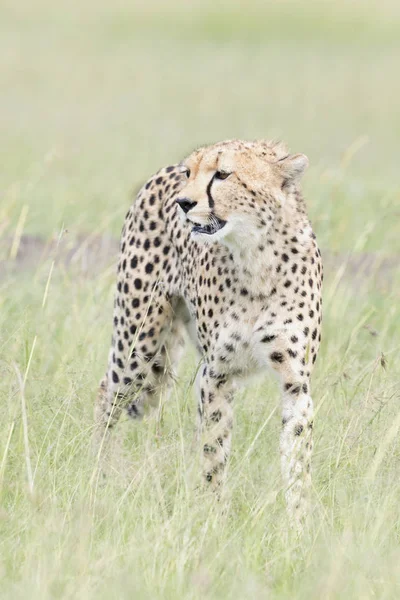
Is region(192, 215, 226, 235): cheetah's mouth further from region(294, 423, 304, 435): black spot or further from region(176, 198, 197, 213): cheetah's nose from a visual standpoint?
region(294, 423, 304, 435): black spot

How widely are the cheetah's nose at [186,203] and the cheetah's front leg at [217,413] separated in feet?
1.72

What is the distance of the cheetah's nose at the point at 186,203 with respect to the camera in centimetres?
324

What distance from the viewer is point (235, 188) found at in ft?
10.9

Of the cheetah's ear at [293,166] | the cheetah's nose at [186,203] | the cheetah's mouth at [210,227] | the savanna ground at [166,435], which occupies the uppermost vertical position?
the cheetah's ear at [293,166]

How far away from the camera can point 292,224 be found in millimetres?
3479

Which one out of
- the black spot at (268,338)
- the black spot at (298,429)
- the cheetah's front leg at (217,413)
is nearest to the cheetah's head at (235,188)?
the black spot at (268,338)

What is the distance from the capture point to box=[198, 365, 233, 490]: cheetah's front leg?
3416mm

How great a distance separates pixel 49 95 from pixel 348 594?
49.2ft

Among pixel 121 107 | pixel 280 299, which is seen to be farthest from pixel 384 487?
pixel 121 107

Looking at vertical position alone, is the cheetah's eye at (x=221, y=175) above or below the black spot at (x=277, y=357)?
above

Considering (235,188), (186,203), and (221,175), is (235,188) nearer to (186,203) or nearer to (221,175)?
(221,175)

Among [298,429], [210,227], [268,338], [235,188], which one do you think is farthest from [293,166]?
→ [298,429]

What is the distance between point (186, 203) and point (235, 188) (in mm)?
159

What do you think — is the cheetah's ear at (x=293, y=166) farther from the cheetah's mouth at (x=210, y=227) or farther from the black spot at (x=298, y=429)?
the black spot at (x=298, y=429)
